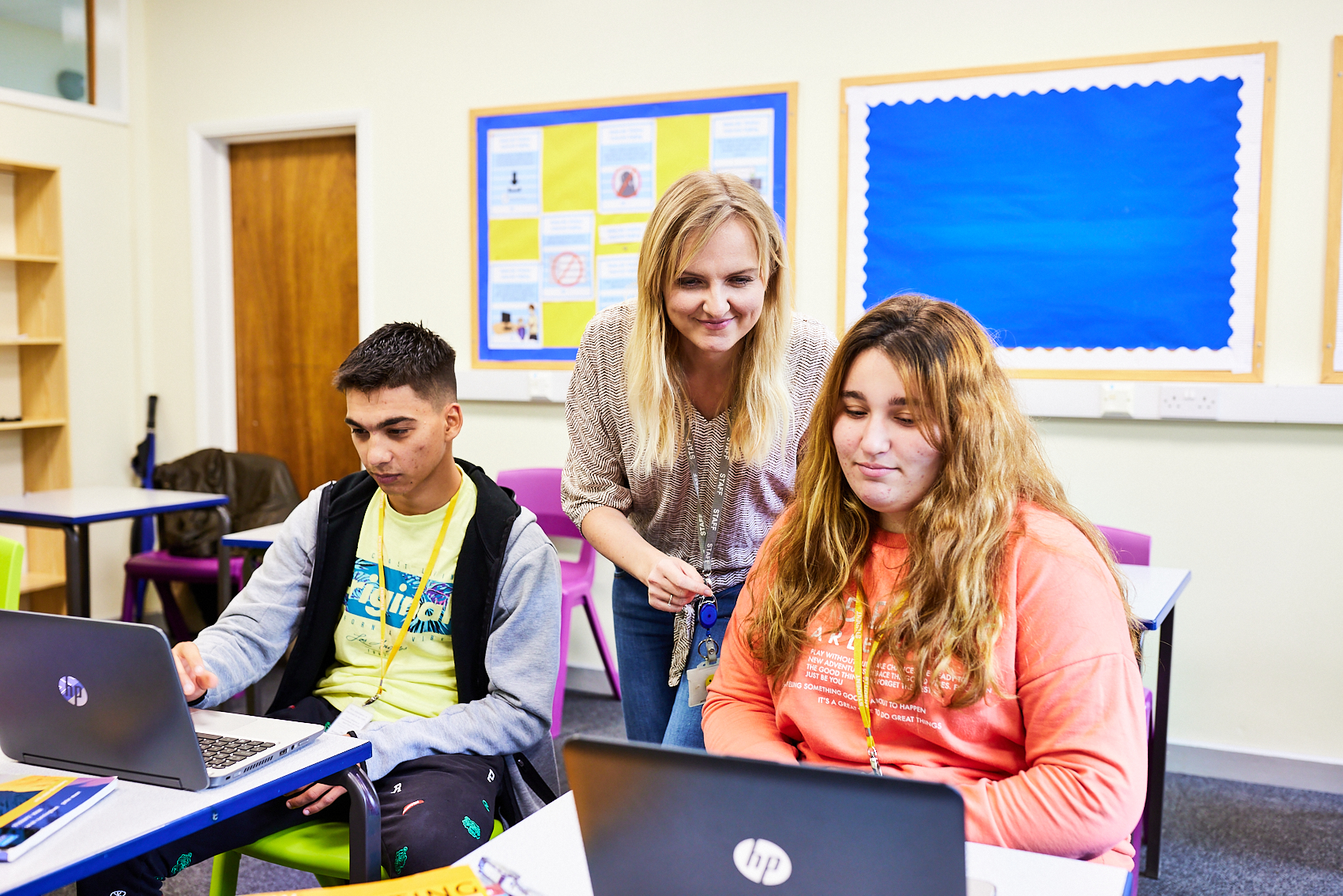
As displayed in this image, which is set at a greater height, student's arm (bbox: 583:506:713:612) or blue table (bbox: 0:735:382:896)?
student's arm (bbox: 583:506:713:612)

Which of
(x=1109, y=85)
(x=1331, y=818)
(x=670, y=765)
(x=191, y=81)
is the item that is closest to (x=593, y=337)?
(x=670, y=765)

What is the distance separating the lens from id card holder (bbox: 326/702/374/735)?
→ 5.14ft

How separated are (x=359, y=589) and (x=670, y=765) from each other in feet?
3.82

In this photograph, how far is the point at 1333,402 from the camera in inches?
111

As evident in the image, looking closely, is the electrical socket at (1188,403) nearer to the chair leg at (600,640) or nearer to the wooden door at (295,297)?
the chair leg at (600,640)

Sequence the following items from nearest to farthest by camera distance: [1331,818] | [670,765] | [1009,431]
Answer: [670,765], [1009,431], [1331,818]

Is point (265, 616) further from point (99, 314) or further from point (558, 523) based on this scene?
point (99, 314)

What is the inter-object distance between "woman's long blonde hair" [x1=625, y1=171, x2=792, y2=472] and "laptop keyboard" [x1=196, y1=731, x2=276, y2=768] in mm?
764

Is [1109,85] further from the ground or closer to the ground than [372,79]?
closer to the ground

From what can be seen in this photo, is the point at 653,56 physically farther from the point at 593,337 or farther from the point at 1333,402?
the point at 1333,402

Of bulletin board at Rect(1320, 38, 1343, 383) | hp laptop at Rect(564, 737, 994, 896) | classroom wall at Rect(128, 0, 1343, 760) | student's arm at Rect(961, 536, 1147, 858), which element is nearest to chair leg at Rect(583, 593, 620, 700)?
classroom wall at Rect(128, 0, 1343, 760)

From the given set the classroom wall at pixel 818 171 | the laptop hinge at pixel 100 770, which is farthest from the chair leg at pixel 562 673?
the laptop hinge at pixel 100 770

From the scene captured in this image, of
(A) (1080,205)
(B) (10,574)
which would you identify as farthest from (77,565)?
(A) (1080,205)

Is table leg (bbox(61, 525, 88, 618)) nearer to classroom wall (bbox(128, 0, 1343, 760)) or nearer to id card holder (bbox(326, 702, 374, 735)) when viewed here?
classroom wall (bbox(128, 0, 1343, 760))
